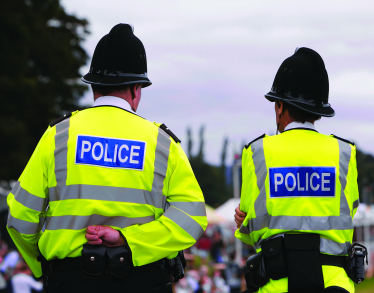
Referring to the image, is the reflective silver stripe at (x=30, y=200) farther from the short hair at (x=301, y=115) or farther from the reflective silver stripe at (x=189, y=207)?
the short hair at (x=301, y=115)

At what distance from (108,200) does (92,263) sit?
342 millimetres

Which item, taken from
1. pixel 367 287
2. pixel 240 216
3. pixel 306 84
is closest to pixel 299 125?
pixel 306 84

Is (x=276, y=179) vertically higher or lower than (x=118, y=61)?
lower

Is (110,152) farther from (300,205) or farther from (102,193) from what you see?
(300,205)

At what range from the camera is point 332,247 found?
3047 mm

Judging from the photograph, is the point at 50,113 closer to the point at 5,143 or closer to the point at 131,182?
the point at 5,143

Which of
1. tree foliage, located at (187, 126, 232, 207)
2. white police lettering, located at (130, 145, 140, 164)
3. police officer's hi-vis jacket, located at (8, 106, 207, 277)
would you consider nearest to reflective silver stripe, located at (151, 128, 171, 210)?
police officer's hi-vis jacket, located at (8, 106, 207, 277)

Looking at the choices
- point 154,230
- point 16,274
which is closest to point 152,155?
point 154,230

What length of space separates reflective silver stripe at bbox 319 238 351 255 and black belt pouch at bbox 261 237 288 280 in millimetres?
232

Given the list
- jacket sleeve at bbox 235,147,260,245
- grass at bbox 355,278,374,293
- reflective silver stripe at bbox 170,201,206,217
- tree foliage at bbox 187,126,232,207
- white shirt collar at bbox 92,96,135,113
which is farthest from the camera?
tree foliage at bbox 187,126,232,207

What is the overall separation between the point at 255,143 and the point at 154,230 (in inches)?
35.1

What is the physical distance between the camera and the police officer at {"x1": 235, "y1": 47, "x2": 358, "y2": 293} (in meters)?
3.02

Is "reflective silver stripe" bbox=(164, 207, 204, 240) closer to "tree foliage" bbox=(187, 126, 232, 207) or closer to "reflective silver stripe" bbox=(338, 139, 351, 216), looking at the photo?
"reflective silver stripe" bbox=(338, 139, 351, 216)

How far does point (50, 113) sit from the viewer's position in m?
19.9
